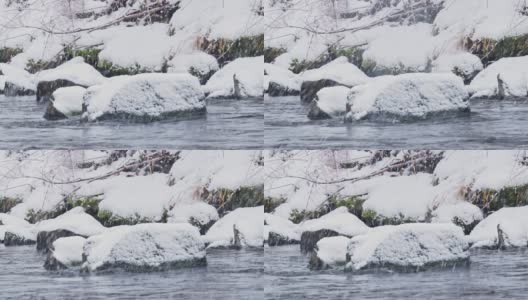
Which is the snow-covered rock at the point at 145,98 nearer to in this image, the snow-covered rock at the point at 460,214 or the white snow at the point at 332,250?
the white snow at the point at 332,250

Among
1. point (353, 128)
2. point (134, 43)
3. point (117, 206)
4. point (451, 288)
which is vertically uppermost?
point (134, 43)

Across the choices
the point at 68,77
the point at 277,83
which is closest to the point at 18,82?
the point at 68,77

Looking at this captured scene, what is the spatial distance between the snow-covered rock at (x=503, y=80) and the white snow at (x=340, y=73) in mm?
467

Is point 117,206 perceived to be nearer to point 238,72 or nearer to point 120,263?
point 120,263

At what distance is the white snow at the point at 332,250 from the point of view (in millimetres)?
4238

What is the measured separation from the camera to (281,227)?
13.9 feet

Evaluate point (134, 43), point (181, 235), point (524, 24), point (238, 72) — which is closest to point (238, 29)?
point (238, 72)

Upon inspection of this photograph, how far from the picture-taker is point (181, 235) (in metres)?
4.24

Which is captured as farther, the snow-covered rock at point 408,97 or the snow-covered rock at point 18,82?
the snow-covered rock at point 18,82

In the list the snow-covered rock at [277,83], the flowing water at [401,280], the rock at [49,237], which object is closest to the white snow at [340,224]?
the flowing water at [401,280]

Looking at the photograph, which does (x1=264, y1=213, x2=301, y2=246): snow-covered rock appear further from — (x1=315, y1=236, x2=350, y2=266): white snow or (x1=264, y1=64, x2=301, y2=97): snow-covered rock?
(x1=264, y1=64, x2=301, y2=97): snow-covered rock

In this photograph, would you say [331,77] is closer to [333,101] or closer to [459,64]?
[333,101]

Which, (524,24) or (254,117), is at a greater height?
(524,24)

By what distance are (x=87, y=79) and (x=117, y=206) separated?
1.81 ft
